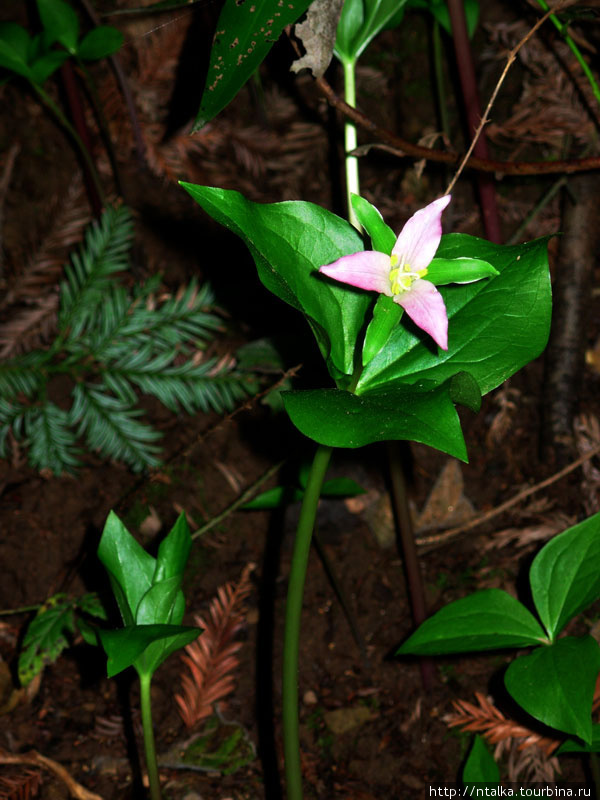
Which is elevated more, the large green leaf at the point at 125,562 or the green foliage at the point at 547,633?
the large green leaf at the point at 125,562

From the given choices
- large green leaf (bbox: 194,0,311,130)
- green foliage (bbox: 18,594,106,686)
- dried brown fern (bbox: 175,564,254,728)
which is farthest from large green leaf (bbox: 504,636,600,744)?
large green leaf (bbox: 194,0,311,130)

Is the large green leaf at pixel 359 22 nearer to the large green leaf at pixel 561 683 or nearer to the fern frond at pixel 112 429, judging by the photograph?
the fern frond at pixel 112 429

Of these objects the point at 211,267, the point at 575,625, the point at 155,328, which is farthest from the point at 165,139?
the point at 575,625

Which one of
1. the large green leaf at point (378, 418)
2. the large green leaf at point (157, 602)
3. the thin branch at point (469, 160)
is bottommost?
the large green leaf at point (157, 602)

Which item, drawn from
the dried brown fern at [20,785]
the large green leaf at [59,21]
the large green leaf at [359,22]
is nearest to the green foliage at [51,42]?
the large green leaf at [59,21]

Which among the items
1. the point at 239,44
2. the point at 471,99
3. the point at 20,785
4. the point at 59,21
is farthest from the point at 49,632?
the point at 471,99

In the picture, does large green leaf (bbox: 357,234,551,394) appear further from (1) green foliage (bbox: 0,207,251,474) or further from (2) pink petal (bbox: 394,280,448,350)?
(1) green foliage (bbox: 0,207,251,474)
